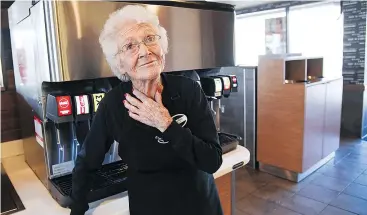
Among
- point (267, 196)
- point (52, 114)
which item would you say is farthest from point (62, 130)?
point (267, 196)

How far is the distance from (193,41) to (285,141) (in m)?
2.13

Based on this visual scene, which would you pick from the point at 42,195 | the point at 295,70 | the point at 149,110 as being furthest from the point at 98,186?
the point at 295,70

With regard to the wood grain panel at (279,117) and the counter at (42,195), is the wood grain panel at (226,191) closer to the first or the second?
the counter at (42,195)

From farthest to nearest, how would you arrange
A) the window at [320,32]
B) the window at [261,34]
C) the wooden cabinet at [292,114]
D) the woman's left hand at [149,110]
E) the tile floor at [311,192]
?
1. the window at [261,34]
2. the window at [320,32]
3. the wooden cabinet at [292,114]
4. the tile floor at [311,192]
5. the woman's left hand at [149,110]

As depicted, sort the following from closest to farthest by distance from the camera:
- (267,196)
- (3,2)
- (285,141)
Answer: (3,2) → (267,196) → (285,141)

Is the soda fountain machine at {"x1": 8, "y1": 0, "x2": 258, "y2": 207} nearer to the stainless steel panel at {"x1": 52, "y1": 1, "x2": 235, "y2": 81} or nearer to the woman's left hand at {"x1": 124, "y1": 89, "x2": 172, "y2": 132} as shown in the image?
the stainless steel panel at {"x1": 52, "y1": 1, "x2": 235, "y2": 81}

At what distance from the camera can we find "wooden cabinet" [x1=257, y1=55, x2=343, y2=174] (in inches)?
120

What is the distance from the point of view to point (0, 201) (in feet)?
3.69

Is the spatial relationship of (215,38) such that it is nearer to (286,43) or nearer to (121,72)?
(121,72)

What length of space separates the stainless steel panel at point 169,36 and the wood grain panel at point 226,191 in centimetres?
59

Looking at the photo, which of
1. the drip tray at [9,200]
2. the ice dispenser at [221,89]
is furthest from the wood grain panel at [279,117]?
the drip tray at [9,200]

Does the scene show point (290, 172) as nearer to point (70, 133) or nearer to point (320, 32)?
point (70, 133)

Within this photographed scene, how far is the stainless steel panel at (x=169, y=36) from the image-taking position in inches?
40.3

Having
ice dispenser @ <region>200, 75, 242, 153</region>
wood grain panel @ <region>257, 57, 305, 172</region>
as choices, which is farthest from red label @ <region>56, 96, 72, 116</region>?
wood grain panel @ <region>257, 57, 305, 172</region>
